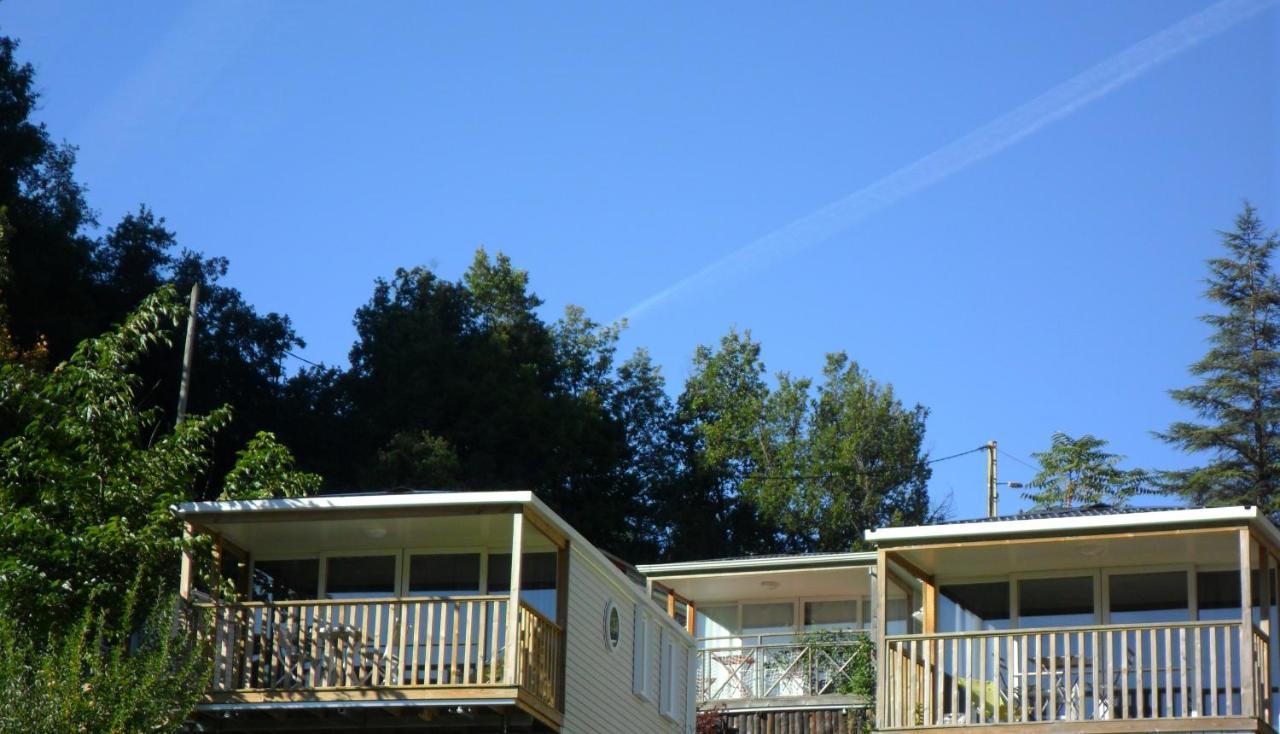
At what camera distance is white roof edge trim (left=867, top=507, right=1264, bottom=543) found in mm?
19500

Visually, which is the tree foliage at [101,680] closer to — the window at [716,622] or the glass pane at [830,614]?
the window at [716,622]

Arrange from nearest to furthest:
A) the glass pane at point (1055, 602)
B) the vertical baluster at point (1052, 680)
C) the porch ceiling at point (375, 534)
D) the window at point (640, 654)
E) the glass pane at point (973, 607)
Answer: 1. the vertical baluster at point (1052, 680)
2. the porch ceiling at point (375, 534)
3. the glass pane at point (1055, 602)
4. the glass pane at point (973, 607)
5. the window at point (640, 654)

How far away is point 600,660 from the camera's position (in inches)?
907

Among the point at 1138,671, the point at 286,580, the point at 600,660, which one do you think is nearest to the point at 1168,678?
the point at 1138,671

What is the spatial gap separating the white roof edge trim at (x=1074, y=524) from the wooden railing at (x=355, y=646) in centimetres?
421

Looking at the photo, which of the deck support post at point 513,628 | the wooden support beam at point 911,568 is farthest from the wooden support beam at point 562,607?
the wooden support beam at point 911,568

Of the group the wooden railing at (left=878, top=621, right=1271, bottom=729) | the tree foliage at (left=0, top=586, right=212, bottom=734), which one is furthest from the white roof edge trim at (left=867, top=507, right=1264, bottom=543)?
the tree foliage at (left=0, top=586, right=212, bottom=734)

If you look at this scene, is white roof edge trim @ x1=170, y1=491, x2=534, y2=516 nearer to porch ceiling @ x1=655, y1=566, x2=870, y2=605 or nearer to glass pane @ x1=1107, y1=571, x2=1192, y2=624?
glass pane @ x1=1107, y1=571, x2=1192, y2=624

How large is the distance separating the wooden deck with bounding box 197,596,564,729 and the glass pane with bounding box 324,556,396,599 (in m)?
1.73

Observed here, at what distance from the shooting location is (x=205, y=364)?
48.7 meters

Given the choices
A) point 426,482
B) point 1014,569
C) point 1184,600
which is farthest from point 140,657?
point 426,482

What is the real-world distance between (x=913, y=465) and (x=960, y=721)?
3914cm

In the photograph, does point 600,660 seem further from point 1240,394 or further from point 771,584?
point 1240,394

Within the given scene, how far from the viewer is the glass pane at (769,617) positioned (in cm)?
3192
